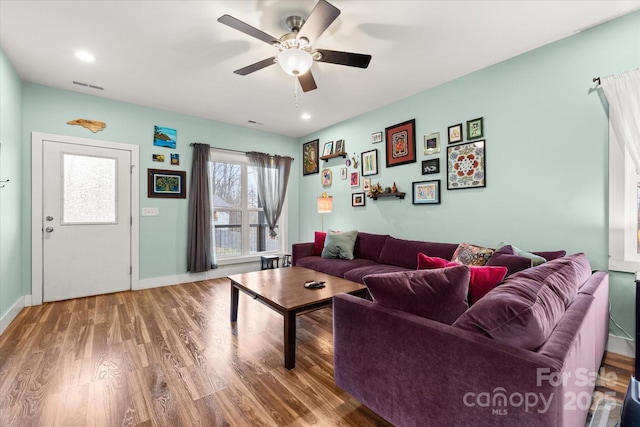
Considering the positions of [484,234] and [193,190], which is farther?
[193,190]

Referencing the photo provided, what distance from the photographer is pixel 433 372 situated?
1.11 metres

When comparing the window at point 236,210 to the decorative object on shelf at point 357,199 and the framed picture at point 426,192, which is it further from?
the framed picture at point 426,192

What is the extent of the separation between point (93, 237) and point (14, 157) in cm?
119

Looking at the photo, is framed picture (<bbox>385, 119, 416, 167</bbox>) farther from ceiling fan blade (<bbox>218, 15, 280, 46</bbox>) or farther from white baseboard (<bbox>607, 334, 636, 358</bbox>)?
white baseboard (<bbox>607, 334, 636, 358</bbox>)

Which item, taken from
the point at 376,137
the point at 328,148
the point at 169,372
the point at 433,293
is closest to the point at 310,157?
the point at 328,148

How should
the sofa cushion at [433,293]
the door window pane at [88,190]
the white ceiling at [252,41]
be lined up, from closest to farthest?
the sofa cushion at [433,293] < the white ceiling at [252,41] < the door window pane at [88,190]

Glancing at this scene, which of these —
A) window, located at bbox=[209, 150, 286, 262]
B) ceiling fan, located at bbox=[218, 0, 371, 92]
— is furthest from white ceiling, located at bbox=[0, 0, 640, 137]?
window, located at bbox=[209, 150, 286, 262]

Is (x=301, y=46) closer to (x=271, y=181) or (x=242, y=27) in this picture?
(x=242, y=27)

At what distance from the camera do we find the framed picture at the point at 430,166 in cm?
339

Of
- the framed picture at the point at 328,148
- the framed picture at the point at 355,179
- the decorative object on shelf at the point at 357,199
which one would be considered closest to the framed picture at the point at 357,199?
the decorative object on shelf at the point at 357,199

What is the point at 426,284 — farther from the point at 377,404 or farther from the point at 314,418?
the point at 314,418

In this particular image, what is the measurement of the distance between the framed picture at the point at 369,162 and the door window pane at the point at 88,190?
3579mm

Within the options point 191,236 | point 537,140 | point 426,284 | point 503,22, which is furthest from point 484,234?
point 191,236

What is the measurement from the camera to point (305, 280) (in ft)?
8.93
